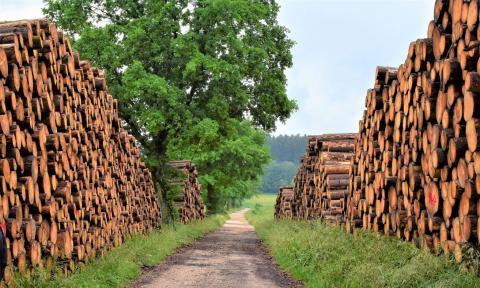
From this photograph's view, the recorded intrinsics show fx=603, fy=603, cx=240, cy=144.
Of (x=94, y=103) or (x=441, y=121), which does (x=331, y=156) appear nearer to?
(x=94, y=103)

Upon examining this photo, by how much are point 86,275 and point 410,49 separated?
617cm

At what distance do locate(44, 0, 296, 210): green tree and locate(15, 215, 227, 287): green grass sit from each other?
5.35m

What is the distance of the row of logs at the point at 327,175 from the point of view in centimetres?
1588

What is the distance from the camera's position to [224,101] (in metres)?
21.7

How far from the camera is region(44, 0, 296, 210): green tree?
20969 millimetres

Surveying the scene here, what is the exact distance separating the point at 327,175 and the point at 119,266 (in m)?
7.39

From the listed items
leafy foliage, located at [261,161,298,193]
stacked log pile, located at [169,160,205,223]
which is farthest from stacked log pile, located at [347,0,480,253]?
leafy foliage, located at [261,161,298,193]

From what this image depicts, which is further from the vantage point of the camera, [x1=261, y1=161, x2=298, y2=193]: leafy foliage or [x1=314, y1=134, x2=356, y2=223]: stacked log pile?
[x1=261, y1=161, x2=298, y2=193]: leafy foliage

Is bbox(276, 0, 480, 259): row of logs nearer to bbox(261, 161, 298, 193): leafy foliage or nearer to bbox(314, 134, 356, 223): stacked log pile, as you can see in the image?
bbox(314, 134, 356, 223): stacked log pile

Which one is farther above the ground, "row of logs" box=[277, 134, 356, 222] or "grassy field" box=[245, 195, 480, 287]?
"row of logs" box=[277, 134, 356, 222]

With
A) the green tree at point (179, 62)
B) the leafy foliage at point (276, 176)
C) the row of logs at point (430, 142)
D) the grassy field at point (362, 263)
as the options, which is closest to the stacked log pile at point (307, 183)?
the green tree at point (179, 62)

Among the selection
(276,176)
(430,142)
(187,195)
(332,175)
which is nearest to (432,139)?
(430,142)

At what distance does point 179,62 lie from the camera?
21875 millimetres

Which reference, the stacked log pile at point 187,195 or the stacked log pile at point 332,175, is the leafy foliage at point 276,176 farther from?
the stacked log pile at point 332,175
